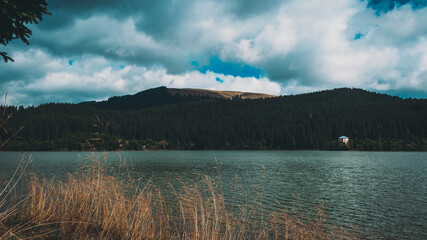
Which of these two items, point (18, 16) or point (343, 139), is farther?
point (343, 139)

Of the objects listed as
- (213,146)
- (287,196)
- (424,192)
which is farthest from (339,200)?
Answer: (213,146)

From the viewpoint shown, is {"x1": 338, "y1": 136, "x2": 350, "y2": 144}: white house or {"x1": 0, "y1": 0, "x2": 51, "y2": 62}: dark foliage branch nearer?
{"x1": 0, "y1": 0, "x2": 51, "y2": 62}: dark foliage branch

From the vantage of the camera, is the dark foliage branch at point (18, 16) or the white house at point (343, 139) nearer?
the dark foliage branch at point (18, 16)

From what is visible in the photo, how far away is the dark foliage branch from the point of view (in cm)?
895

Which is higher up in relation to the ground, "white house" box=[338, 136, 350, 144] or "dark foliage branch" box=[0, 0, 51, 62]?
"white house" box=[338, 136, 350, 144]

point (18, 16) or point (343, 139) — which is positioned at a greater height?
point (343, 139)

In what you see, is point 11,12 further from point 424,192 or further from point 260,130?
point 260,130

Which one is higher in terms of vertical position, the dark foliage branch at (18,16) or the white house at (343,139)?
the white house at (343,139)

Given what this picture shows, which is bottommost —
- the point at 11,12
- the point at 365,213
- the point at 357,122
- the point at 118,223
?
the point at 365,213

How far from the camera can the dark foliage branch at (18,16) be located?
29.3 feet

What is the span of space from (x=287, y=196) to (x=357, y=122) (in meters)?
173

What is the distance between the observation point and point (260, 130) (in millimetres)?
187875

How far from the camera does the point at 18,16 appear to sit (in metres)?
9.53

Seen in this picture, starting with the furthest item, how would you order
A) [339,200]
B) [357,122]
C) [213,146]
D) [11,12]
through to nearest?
1. [213,146]
2. [357,122]
3. [339,200]
4. [11,12]
